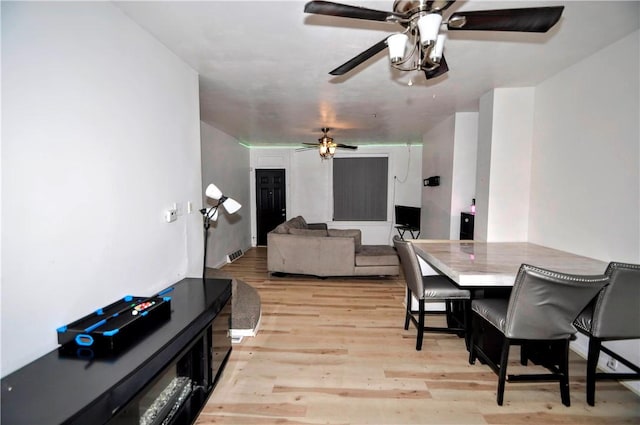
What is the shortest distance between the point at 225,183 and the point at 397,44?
4730 mm

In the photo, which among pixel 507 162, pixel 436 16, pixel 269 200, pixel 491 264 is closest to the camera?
pixel 436 16

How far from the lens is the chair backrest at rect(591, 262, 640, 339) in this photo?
170cm

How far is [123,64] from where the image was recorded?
5.67 ft

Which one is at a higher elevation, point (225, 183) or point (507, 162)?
point (507, 162)

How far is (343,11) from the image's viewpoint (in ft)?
4.25

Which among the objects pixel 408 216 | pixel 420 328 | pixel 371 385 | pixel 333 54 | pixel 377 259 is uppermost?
pixel 333 54

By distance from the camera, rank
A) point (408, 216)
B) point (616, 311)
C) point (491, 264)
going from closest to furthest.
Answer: point (616, 311) < point (491, 264) < point (408, 216)

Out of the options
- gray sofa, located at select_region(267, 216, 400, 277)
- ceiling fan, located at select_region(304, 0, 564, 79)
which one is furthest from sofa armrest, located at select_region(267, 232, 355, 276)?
ceiling fan, located at select_region(304, 0, 564, 79)

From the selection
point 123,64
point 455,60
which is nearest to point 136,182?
point 123,64

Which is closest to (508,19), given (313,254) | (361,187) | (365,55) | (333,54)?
(365,55)

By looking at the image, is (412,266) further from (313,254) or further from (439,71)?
(313,254)

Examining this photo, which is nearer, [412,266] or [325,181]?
[412,266]

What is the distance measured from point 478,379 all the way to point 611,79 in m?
2.60

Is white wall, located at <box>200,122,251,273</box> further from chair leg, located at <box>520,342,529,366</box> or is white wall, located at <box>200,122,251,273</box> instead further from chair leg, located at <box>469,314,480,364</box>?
chair leg, located at <box>520,342,529,366</box>
